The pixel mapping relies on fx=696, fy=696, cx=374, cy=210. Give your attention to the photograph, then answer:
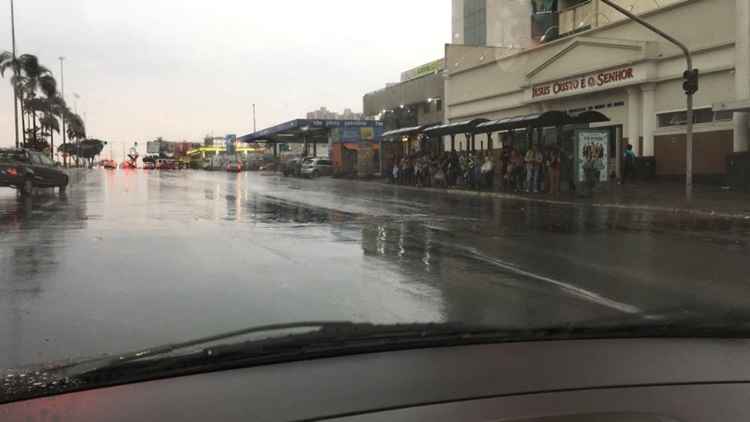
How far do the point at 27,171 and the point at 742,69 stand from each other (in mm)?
24556

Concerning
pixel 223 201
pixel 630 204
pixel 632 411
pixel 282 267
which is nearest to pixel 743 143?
pixel 630 204

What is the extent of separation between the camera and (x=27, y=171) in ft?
81.0

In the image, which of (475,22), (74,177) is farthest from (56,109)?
(475,22)

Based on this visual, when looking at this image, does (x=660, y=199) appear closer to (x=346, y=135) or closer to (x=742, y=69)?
(x=742, y=69)

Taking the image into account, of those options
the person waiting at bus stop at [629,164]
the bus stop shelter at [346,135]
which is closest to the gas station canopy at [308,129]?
the bus stop shelter at [346,135]

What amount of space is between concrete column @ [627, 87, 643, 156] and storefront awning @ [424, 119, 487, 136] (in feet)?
20.2

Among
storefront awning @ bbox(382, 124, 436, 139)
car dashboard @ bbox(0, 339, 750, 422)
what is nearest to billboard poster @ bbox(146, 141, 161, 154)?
storefront awning @ bbox(382, 124, 436, 139)

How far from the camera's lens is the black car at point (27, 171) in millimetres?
24188

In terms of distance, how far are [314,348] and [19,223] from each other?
13706 mm

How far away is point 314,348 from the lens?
2.47m

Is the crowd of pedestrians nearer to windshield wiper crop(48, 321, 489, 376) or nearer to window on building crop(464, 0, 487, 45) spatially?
window on building crop(464, 0, 487, 45)

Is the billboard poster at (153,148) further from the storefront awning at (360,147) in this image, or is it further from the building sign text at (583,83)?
the building sign text at (583,83)

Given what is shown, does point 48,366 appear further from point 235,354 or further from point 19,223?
point 19,223

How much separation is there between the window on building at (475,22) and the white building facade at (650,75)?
4357mm
